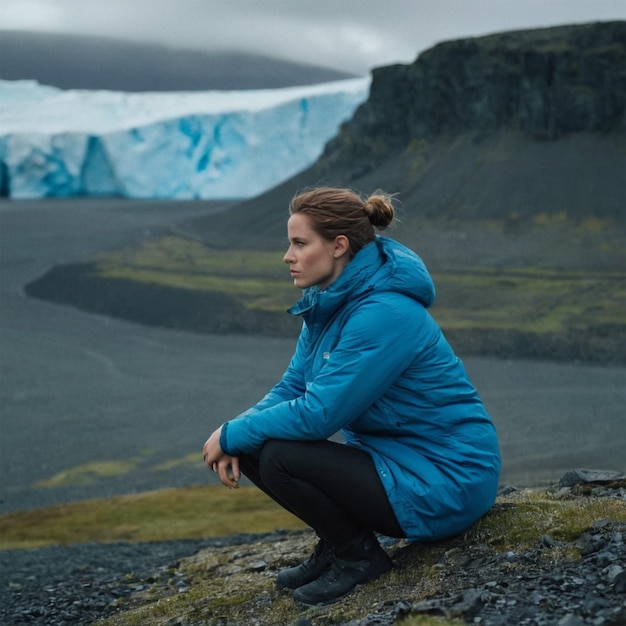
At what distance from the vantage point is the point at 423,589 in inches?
177

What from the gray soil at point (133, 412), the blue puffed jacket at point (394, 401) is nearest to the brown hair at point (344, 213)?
the blue puffed jacket at point (394, 401)

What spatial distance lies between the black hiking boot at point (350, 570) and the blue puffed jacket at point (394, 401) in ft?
0.90

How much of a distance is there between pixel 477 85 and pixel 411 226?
13.3 meters

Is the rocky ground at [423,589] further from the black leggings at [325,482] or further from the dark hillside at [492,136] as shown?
the dark hillside at [492,136]

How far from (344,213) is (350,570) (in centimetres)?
193

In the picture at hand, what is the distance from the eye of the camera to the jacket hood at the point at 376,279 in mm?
4570

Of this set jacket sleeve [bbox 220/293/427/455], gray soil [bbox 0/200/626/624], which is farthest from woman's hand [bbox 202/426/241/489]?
gray soil [bbox 0/200/626/624]

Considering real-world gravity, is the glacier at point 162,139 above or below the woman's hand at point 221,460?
above

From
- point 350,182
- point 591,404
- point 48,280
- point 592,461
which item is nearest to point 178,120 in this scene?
point 350,182

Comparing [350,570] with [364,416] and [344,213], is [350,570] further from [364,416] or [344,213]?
[344,213]

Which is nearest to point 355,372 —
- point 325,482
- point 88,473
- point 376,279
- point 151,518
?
point 376,279

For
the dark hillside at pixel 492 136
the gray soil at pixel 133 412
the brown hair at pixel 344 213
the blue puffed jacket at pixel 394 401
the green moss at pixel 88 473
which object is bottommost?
the green moss at pixel 88 473

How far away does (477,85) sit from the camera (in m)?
66.7

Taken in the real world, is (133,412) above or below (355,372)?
below
